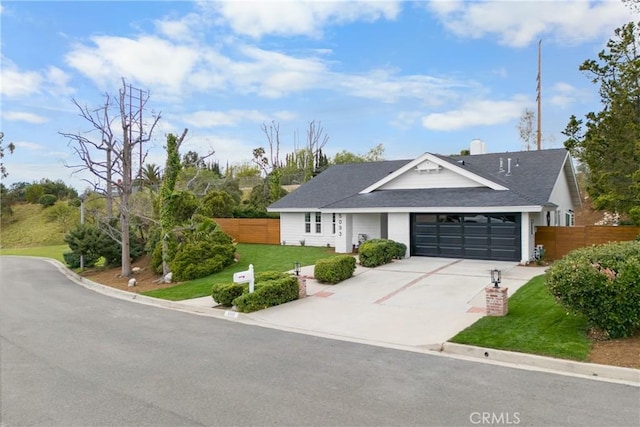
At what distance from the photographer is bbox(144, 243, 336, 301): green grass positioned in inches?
563

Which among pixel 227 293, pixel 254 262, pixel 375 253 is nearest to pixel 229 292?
pixel 227 293

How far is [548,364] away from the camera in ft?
21.1

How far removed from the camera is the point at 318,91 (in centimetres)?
3359

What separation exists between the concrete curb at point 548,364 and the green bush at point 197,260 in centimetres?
1197

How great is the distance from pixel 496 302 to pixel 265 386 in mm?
5787

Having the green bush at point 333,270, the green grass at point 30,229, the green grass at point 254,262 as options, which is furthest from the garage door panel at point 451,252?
the green grass at point 30,229

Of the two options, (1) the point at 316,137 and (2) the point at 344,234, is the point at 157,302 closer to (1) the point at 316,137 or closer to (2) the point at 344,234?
(2) the point at 344,234

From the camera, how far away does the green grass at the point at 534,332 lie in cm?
686

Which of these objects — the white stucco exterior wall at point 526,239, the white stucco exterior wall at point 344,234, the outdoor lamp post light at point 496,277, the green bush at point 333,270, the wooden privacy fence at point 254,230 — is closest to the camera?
the outdoor lamp post light at point 496,277

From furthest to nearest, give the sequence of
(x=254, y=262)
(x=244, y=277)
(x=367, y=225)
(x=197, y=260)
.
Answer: (x=367, y=225) → (x=254, y=262) → (x=197, y=260) → (x=244, y=277)

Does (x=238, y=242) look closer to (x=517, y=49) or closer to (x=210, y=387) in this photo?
(x=517, y=49)

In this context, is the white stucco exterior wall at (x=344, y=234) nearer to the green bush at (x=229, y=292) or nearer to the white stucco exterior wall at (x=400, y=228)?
the white stucco exterior wall at (x=400, y=228)

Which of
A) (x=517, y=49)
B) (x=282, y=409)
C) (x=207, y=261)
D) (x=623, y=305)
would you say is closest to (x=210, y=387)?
(x=282, y=409)

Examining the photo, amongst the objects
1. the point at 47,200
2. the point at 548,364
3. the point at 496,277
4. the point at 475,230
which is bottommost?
the point at 548,364
